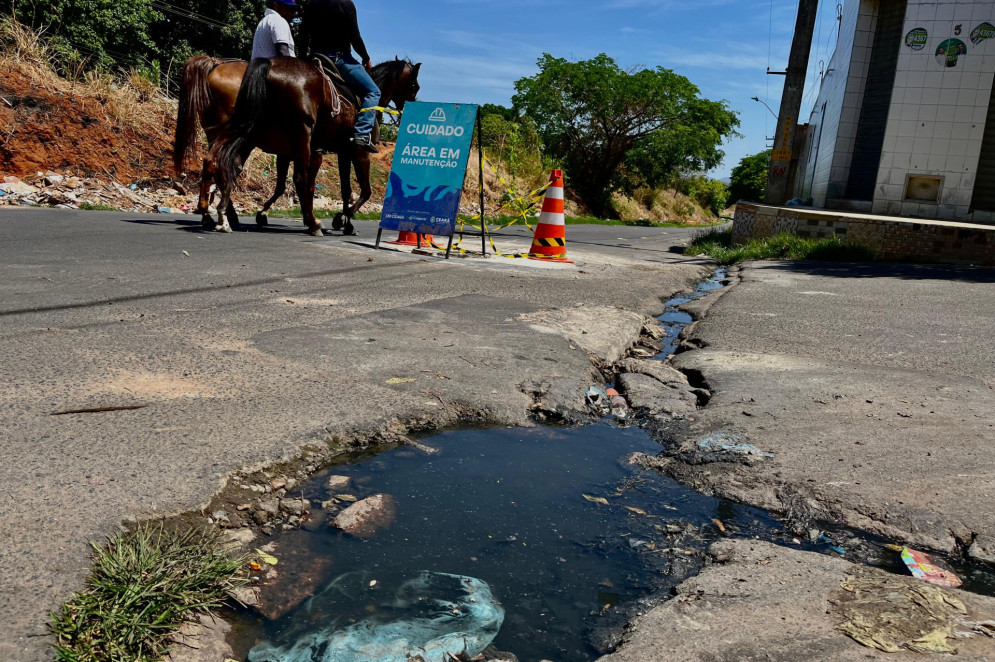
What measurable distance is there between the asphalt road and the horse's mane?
3.57 metres

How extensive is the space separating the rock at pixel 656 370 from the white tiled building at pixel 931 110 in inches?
507

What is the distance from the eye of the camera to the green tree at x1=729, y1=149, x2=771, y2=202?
76750 mm

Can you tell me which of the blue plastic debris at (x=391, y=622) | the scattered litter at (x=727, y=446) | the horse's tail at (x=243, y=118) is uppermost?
the horse's tail at (x=243, y=118)

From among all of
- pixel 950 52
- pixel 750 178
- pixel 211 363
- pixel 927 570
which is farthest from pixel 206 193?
pixel 750 178

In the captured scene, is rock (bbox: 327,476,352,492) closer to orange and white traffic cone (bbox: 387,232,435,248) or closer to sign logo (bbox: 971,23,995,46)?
orange and white traffic cone (bbox: 387,232,435,248)

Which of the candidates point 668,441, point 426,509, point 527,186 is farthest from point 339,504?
point 527,186

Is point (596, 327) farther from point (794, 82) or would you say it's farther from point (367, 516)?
point (794, 82)

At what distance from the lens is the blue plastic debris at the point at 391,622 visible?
165 centimetres

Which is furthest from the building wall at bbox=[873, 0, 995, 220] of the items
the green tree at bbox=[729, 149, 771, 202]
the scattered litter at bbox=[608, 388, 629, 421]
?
the green tree at bbox=[729, 149, 771, 202]

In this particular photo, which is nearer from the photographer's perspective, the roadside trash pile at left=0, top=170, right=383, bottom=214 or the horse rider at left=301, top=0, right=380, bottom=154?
the horse rider at left=301, top=0, right=380, bottom=154

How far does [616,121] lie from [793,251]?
27.0 m

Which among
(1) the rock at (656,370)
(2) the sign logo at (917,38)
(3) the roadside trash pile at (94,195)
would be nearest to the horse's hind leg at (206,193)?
(3) the roadside trash pile at (94,195)

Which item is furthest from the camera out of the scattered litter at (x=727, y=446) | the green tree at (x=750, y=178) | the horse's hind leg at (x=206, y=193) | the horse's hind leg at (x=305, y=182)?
the green tree at (x=750, y=178)

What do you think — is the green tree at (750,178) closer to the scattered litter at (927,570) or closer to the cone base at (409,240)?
the cone base at (409,240)
